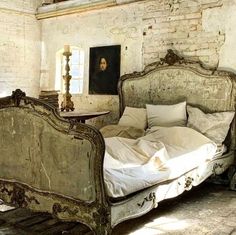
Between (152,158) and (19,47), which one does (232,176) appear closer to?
(152,158)

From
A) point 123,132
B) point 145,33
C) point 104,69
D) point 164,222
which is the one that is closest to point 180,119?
point 123,132

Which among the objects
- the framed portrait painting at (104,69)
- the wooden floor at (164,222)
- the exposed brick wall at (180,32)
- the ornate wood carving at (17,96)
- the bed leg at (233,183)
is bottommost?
the wooden floor at (164,222)

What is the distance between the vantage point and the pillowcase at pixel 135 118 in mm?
5277

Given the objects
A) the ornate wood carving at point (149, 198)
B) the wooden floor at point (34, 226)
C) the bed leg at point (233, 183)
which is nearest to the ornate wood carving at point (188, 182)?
the ornate wood carving at point (149, 198)

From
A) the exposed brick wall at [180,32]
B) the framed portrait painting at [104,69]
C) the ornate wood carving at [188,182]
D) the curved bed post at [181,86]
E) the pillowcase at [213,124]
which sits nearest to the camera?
the ornate wood carving at [188,182]

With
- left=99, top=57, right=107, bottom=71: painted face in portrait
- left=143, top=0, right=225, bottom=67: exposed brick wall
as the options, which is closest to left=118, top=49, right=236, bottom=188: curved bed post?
left=143, top=0, right=225, bottom=67: exposed brick wall

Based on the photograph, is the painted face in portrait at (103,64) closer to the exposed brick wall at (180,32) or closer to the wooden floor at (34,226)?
the exposed brick wall at (180,32)

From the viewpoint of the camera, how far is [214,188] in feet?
15.5

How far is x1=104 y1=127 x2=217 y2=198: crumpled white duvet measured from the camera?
110 inches

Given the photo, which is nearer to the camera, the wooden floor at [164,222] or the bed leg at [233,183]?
the wooden floor at [164,222]

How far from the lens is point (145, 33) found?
18.9 feet

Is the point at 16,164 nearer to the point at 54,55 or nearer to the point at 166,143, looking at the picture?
the point at 166,143

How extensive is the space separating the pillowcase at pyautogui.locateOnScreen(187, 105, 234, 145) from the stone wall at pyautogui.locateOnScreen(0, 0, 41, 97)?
3.90 metres

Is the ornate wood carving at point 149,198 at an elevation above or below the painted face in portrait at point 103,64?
below
